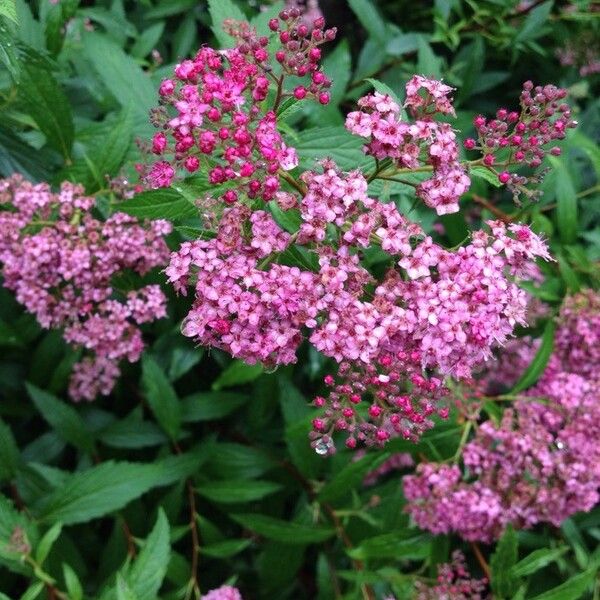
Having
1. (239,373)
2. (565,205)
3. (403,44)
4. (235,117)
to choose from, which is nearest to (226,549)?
(239,373)

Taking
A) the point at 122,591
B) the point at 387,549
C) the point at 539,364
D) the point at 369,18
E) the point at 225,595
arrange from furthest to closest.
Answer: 1. the point at 369,18
2. the point at 539,364
3. the point at 387,549
4. the point at 225,595
5. the point at 122,591

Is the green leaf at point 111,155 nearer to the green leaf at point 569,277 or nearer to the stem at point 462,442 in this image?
the stem at point 462,442

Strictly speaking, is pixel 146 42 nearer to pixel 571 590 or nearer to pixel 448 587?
pixel 448 587

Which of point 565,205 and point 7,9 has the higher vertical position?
point 7,9

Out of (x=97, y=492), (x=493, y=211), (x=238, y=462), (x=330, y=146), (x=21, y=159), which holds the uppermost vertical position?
(x=21, y=159)

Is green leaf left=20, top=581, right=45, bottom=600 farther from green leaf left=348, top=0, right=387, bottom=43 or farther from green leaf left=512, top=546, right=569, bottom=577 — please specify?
green leaf left=348, top=0, right=387, bottom=43

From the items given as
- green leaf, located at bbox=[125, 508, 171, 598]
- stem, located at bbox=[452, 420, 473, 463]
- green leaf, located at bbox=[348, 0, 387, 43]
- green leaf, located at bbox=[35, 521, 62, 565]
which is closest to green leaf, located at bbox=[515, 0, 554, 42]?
green leaf, located at bbox=[348, 0, 387, 43]
